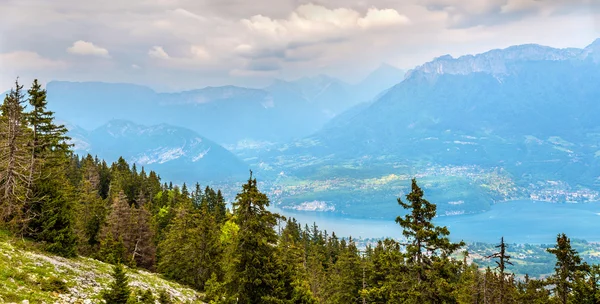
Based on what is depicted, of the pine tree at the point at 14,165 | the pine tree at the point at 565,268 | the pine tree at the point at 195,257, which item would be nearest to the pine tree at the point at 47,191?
the pine tree at the point at 14,165

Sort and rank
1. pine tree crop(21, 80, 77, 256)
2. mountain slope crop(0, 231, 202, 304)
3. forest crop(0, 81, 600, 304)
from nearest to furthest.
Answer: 1. mountain slope crop(0, 231, 202, 304)
2. forest crop(0, 81, 600, 304)
3. pine tree crop(21, 80, 77, 256)

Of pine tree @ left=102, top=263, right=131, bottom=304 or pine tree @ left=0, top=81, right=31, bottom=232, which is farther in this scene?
pine tree @ left=0, top=81, right=31, bottom=232

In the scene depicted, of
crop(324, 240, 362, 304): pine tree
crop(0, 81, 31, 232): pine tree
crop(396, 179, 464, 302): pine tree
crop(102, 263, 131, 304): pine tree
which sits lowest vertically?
crop(324, 240, 362, 304): pine tree

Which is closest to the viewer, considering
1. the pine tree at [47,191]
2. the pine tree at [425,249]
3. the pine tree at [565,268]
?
the pine tree at [425,249]

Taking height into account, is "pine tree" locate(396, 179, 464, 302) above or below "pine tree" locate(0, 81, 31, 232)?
below

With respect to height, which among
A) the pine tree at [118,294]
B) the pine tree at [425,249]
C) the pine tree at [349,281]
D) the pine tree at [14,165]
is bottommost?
A: the pine tree at [349,281]

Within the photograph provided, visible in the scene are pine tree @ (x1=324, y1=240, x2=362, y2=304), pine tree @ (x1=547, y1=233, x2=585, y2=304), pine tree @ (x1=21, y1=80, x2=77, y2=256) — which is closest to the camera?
pine tree @ (x1=21, y1=80, x2=77, y2=256)

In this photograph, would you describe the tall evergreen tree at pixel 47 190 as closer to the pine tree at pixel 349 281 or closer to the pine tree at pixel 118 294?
the pine tree at pixel 118 294

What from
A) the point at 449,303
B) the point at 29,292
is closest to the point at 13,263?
the point at 29,292

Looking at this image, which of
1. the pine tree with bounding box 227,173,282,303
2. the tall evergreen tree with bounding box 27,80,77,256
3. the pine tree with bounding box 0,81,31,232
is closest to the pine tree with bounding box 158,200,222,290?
the tall evergreen tree with bounding box 27,80,77,256

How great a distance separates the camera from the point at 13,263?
18781mm

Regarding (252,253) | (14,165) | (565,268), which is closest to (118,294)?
(252,253)

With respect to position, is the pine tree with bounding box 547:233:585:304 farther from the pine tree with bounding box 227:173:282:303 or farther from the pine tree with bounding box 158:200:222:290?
the pine tree with bounding box 158:200:222:290

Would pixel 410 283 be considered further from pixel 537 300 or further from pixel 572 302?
pixel 537 300
